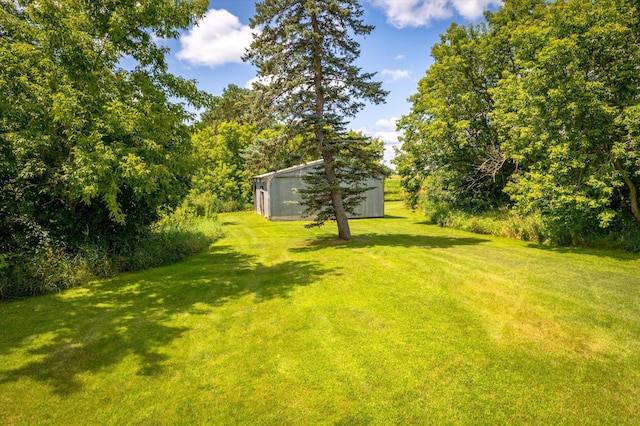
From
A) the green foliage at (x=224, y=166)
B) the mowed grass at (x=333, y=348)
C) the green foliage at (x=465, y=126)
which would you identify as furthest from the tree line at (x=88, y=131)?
the green foliage at (x=224, y=166)

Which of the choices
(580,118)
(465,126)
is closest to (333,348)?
(580,118)

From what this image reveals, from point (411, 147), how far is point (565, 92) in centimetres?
1180

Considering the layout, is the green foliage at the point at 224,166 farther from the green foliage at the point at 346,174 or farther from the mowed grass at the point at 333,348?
the mowed grass at the point at 333,348

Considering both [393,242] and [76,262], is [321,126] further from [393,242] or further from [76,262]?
[76,262]

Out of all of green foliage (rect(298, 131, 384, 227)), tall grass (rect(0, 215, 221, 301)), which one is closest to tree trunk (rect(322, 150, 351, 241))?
green foliage (rect(298, 131, 384, 227))

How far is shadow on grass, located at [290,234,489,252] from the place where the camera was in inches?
520

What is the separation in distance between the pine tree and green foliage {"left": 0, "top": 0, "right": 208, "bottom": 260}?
4.10m

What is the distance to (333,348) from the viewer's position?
199 inches

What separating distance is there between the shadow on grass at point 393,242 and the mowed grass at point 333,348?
3813mm

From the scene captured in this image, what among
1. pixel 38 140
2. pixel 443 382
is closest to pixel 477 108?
pixel 443 382

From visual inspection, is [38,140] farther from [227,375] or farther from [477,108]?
[477,108]

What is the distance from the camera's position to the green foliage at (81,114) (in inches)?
274

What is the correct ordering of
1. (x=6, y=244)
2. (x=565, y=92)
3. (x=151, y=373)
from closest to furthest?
(x=151, y=373) < (x=6, y=244) < (x=565, y=92)

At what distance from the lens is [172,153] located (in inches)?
338
